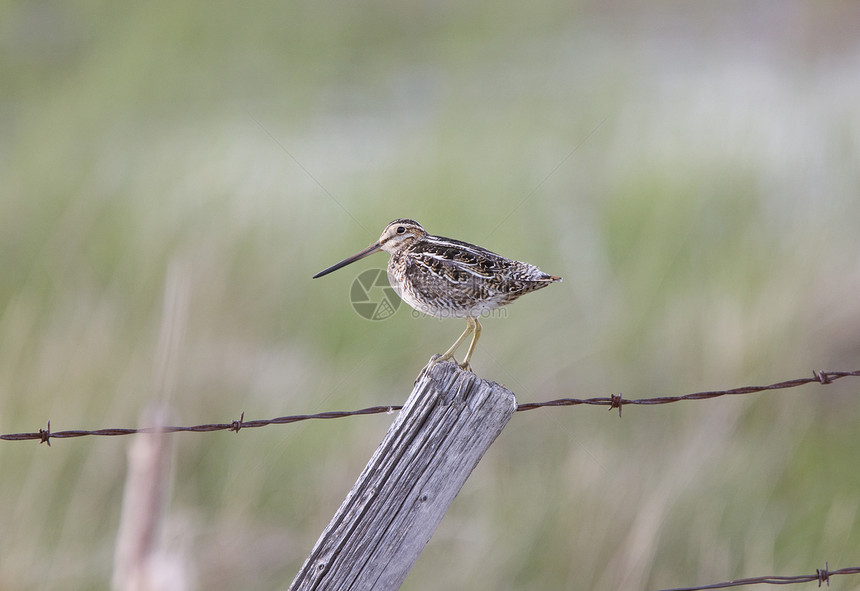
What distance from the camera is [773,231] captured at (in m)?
6.37

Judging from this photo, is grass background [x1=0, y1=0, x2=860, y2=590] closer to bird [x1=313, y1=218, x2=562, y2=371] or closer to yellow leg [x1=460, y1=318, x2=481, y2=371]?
bird [x1=313, y1=218, x2=562, y2=371]

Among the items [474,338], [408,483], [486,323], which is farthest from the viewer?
[486,323]

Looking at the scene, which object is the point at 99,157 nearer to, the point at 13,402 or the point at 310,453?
the point at 13,402

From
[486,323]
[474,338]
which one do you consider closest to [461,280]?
[474,338]

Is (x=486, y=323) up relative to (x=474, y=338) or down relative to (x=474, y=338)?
up

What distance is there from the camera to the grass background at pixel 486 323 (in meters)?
4.66

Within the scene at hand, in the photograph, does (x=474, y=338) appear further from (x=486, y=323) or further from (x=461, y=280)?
(x=486, y=323)

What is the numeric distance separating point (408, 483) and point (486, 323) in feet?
12.2

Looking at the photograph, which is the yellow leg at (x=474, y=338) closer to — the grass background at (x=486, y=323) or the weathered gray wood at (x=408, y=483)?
the weathered gray wood at (x=408, y=483)

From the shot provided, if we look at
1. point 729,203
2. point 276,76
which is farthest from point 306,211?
point 276,76

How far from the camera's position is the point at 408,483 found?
2.35 meters

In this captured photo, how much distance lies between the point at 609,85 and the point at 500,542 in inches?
213

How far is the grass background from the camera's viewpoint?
4.66m

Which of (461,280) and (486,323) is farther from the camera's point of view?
(486,323)
